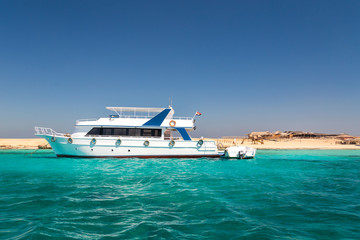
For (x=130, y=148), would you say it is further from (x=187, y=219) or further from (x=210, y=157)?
(x=187, y=219)

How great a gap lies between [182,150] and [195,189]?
1159 centimetres

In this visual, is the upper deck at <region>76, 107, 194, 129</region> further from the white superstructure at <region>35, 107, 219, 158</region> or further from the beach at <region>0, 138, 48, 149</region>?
the beach at <region>0, 138, 48, 149</region>

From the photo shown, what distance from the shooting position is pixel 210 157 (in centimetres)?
2048

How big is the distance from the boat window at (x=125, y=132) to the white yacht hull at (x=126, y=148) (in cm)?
100

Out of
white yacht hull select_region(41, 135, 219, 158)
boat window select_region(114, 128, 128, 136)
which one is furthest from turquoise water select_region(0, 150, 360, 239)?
boat window select_region(114, 128, 128, 136)

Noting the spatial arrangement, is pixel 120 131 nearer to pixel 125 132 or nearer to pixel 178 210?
pixel 125 132

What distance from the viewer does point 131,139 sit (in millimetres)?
19297

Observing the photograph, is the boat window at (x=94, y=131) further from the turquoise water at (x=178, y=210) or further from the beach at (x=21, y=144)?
the beach at (x=21, y=144)

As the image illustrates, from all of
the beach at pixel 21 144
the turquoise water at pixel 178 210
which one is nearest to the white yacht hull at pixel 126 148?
the turquoise water at pixel 178 210

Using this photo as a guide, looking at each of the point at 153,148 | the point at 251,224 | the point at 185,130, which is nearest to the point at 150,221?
the point at 251,224

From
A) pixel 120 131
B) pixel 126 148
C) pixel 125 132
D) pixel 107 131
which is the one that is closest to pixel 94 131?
pixel 107 131

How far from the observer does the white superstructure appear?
18.9 m

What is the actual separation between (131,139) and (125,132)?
4.63ft

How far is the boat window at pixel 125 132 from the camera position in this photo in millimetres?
19969
